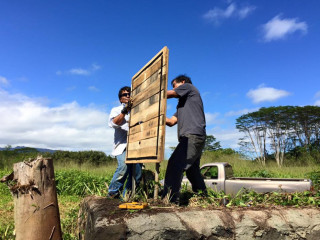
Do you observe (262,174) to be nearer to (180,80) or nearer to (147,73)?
(180,80)

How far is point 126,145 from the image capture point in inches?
174

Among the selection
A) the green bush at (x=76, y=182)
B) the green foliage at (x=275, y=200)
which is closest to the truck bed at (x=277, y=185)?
the green foliage at (x=275, y=200)

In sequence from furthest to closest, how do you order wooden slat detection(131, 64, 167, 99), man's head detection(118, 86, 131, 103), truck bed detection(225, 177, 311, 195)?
truck bed detection(225, 177, 311, 195) → man's head detection(118, 86, 131, 103) → wooden slat detection(131, 64, 167, 99)

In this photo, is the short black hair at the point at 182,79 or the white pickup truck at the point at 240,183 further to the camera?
the white pickup truck at the point at 240,183

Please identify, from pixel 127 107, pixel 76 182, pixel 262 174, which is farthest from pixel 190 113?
pixel 262 174

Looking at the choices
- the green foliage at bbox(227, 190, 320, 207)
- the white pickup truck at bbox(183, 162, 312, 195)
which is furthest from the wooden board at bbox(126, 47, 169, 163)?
the white pickup truck at bbox(183, 162, 312, 195)

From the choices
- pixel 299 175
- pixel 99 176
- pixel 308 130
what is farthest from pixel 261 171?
pixel 308 130

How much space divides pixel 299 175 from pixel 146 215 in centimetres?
1068

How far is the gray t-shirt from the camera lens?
367cm

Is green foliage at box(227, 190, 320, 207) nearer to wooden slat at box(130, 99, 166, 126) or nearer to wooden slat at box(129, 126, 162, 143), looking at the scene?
wooden slat at box(129, 126, 162, 143)

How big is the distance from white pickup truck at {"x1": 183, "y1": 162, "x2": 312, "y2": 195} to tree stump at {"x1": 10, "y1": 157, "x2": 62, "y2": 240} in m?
3.74

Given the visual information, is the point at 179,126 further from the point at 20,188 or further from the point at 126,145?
the point at 20,188

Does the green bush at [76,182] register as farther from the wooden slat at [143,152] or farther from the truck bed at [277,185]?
the wooden slat at [143,152]

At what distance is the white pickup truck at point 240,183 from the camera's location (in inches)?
275
